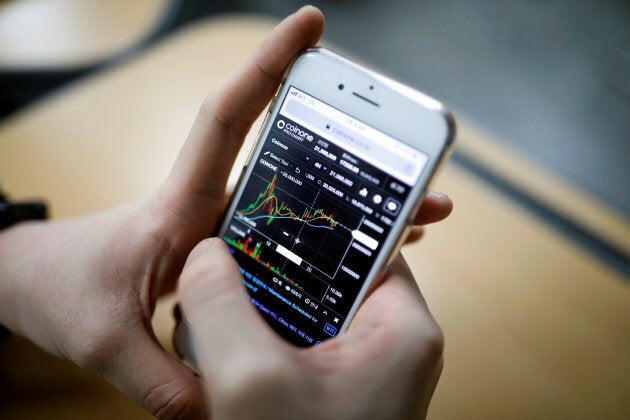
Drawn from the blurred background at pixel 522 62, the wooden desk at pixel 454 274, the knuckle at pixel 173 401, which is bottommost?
the knuckle at pixel 173 401

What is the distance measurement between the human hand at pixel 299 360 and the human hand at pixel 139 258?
0.10 meters

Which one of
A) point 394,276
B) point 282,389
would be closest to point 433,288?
point 394,276

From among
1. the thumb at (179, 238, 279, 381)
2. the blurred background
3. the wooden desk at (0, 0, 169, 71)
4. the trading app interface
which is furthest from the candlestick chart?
the blurred background

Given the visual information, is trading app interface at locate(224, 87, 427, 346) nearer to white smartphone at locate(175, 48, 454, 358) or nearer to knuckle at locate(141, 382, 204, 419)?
white smartphone at locate(175, 48, 454, 358)

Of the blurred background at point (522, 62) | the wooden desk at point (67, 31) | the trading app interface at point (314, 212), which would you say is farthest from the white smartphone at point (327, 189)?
the blurred background at point (522, 62)

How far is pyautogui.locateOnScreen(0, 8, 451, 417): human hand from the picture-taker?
49cm

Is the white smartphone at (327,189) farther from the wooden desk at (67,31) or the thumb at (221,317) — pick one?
the wooden desk at (67,31)

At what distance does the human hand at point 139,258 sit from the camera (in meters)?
0.49

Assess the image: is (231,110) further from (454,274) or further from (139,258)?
(454,274)

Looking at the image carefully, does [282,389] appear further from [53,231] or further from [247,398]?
[53,231]

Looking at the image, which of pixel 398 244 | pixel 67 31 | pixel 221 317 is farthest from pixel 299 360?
pixel 67 31

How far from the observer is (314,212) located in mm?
535

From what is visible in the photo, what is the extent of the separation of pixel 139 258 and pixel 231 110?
191 mm

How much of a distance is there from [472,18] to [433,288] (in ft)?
5.82
